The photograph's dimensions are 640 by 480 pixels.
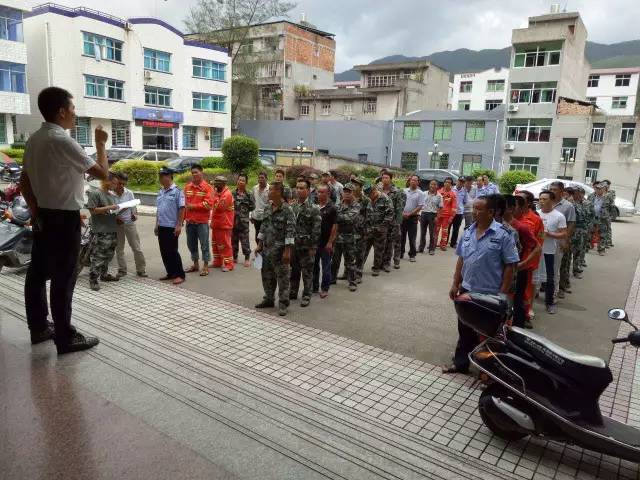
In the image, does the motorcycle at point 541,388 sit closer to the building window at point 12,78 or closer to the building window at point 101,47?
the building window at point 12,78

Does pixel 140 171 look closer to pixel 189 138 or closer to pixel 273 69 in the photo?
pixel 189 138

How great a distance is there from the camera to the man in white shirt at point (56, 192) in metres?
4.07

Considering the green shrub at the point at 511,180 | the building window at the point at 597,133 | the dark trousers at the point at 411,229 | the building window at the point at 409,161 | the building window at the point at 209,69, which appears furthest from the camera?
the building window at the point at 409,161

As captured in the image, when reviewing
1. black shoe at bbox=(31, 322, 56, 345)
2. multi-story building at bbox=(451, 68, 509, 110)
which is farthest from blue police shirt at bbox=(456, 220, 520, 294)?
multi-story building at bbox=(451, 68, 509, 110)

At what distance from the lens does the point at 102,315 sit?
5777 millimetres

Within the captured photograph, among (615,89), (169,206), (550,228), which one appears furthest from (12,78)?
(615,89)

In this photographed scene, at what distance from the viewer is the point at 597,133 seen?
1305 inches

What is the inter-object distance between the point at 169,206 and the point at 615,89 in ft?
218

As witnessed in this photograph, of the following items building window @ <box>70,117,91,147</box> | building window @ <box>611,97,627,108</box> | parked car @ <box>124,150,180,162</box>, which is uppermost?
building window @ <box>611,97,627,108</box>

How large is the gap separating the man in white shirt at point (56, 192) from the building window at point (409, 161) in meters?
38.7

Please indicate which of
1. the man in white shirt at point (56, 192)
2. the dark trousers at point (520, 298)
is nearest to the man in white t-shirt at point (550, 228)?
the dark trousers at point (520, 298)

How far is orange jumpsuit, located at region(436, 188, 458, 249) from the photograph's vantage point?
11539 millimetres

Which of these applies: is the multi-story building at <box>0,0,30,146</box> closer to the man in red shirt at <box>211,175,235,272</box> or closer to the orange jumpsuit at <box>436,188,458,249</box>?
the man in red shirt at <box>211,175,235,272</box>

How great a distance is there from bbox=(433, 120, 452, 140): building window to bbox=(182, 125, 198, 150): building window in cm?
2050
